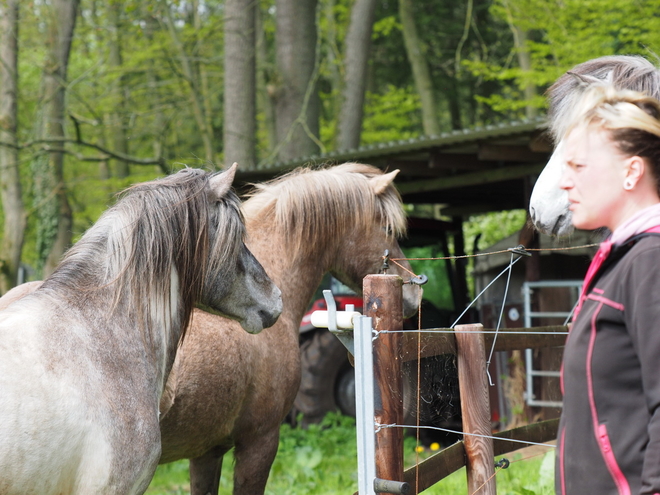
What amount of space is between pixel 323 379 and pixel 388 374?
5396 millimetres

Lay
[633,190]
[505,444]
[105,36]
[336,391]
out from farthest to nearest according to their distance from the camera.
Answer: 1. [105,36]
2. [336,391]
3. [505,444]
4. [633,190]

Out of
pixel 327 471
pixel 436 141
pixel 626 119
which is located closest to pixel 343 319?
pixel 626 119

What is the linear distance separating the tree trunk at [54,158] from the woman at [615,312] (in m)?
9.84

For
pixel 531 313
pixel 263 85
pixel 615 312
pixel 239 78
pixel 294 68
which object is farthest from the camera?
pixel 263 85

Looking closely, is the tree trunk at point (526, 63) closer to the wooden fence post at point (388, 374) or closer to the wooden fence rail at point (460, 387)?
the wooden fence rail at point (460, 387)

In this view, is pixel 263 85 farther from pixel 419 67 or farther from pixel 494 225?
pixel 494 225

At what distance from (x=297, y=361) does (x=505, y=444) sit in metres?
1.13

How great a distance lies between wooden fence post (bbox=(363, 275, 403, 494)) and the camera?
2.46 metres

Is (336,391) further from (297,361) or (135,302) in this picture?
(135,302)

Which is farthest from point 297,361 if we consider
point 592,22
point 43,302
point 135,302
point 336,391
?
point 592,22

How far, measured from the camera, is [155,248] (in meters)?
2.49

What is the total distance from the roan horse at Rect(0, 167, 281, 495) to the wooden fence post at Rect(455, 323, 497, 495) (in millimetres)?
844

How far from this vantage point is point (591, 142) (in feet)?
4.97

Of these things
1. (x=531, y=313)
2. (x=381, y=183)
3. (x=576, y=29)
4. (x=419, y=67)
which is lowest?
(x=531, y=313)
